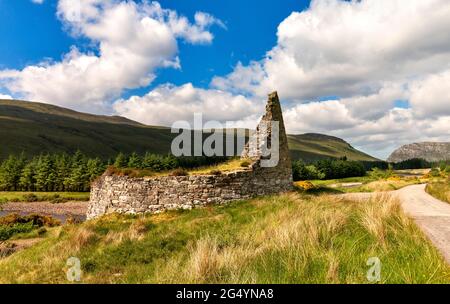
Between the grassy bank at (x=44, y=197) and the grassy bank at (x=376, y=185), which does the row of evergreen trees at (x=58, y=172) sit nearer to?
the grassy bank at (x=44, y=197)

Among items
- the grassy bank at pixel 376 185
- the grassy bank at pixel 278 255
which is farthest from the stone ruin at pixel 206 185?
the grassy bank at pixel 376 185

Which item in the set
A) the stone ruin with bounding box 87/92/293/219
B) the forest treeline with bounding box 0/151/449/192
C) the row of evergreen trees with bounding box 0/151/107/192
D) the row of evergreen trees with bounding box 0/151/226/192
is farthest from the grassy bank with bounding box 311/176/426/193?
the row of evergreen trees with bounding box 0/151/107/192

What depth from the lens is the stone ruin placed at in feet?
63.3

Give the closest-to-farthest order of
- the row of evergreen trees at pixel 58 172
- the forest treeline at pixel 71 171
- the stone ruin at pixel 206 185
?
the stone ruin at pixel 206 185, the forest treeline at pixel 71 171, the row of evergreen trees at pixel 58 172

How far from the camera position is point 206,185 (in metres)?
19.2

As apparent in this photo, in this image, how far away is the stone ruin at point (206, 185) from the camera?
1928 cm

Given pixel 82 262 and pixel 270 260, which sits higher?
pixel 270 260

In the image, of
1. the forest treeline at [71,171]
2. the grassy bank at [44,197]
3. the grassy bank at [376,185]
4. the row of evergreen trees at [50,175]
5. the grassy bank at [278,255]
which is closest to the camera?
the grassy bank at [278,255]

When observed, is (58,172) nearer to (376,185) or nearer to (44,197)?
(44,197)

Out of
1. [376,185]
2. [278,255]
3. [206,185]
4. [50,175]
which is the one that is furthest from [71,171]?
[278,255]
